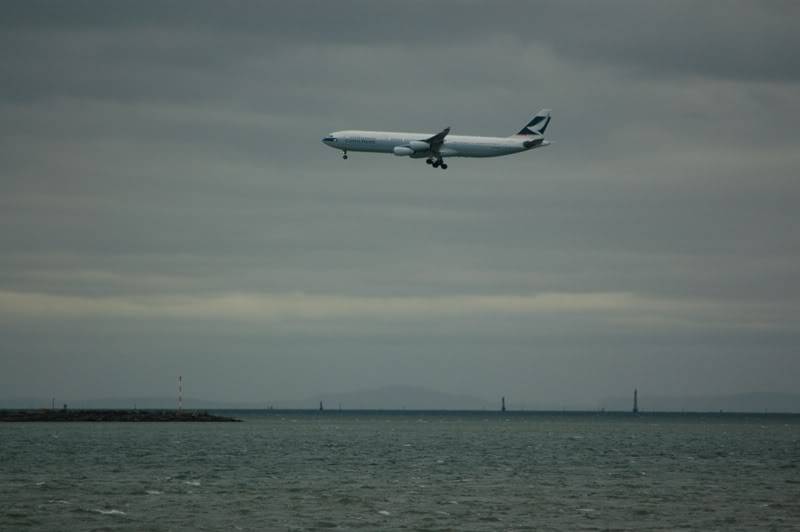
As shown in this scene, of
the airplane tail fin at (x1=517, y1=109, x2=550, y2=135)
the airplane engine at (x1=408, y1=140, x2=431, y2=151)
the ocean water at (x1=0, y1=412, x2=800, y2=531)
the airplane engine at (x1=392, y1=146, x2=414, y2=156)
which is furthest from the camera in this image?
the airplane tail fin at (x1=517, y1=109, x2=550, y2=135)

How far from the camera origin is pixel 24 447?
461 ft

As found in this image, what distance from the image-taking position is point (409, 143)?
151 meters

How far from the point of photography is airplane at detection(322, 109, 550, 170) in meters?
150

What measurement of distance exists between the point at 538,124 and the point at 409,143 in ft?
105

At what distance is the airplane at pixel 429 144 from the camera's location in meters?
150

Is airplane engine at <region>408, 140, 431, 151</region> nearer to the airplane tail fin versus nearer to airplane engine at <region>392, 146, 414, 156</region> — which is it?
airplane engine at <region>392, 146, 414, 156</region>

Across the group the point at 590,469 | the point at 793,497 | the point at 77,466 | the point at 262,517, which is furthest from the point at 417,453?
the point at 262,517

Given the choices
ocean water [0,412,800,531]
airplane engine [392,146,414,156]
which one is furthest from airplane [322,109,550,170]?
ocean water [0,412,800,531]

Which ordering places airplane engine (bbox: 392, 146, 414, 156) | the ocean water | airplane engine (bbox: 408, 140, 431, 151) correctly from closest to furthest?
the ocean water < airplane engine (bbox: 392, 146, 414, 156) < airplane engine (bbox: 408, 140, 431, 151)

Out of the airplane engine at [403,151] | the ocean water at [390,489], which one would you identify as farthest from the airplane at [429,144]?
the ocean water at [390,489]

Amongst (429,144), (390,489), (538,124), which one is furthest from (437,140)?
(390,489)

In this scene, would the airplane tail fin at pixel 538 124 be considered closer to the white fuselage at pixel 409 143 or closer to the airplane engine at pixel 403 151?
the white fuselage at pixel 409 143

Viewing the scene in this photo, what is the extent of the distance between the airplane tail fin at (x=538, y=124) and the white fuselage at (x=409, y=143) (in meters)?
13.3

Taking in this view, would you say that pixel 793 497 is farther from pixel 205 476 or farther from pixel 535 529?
pixel 205 476
